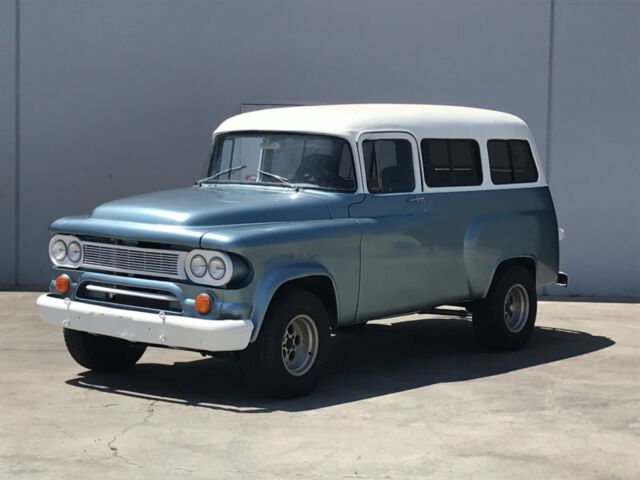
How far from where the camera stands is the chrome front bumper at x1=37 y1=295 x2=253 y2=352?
26.2ft

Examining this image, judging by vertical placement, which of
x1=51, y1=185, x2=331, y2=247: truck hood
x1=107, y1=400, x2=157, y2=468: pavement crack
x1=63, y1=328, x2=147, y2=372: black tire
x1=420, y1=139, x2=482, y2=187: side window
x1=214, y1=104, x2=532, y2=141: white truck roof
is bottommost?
x1=107, y1=400, x2=157, y2=468: pavement crack

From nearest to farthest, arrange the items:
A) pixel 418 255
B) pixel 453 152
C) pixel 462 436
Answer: pixel 462 436, pixel 418 255, pixel 453 152

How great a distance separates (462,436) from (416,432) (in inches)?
11.1

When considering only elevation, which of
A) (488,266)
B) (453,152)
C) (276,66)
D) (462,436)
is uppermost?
(276,66)

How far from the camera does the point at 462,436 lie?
761cm

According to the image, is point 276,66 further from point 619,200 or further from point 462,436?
point 462,436

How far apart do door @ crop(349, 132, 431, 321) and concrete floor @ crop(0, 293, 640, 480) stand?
0.64 metres

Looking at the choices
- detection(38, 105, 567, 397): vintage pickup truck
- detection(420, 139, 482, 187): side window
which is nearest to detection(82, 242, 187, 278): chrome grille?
detection(38, 105, 567, 397): vintage pickup truck

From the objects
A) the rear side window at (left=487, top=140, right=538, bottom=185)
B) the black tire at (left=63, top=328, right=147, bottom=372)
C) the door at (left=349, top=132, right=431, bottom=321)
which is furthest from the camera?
the rear side window at (left=487, top=140, right=538, bottom=185)

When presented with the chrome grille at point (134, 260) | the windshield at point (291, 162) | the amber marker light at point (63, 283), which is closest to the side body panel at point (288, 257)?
the chrome grille at point (134, 260)

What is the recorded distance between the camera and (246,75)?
47.1 ft

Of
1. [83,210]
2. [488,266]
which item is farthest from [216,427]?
[83,210]

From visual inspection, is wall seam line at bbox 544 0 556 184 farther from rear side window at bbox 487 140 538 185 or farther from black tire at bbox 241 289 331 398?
black tire at bbox 241 289 331 398

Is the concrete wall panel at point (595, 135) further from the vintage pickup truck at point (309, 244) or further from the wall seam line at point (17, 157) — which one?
the wall seam line at point (17, 157)
